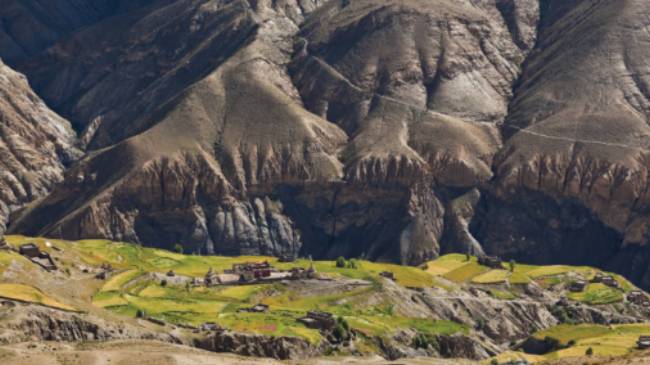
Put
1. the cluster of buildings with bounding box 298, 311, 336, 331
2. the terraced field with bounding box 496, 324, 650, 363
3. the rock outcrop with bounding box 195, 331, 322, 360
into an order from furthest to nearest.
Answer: the terraced field with bounding box 496, 324, 650, 363
the cluster of buildings with bounding box 298, 311, 336, 331
the rock outcrop with bounding box 195, 331, 322, 360

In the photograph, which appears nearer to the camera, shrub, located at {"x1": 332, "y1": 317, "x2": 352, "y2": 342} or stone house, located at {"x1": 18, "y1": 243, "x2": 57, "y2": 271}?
shrub, located at {"x1": 332, "y1": 317, "x2": 352, "y2": 342}

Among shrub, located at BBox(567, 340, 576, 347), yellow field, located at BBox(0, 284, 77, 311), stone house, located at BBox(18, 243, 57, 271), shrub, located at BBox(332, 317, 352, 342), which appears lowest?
shrub, located at BBox(567, 340, 576, 347)

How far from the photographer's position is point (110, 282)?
652 ft

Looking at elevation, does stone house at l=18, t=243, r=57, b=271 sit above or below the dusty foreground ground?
below

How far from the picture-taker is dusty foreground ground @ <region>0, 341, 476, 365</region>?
411 ft

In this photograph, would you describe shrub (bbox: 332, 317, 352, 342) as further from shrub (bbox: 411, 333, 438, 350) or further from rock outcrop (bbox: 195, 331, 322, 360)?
shrub (bbox: 411, 333, 438, 350)

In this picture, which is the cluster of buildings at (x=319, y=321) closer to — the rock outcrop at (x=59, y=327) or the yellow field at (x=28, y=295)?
the rock outcrop at (x=59, y=327)

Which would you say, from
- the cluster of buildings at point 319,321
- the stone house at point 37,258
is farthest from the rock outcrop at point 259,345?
the stone house at point 37,258

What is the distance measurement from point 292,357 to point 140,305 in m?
30.3

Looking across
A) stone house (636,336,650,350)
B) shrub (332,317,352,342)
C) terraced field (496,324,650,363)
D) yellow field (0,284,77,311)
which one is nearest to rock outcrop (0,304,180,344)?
yellow field (0,284,77,311)

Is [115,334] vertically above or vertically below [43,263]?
above

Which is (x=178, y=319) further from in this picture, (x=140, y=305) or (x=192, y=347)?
(x=192, y=347)

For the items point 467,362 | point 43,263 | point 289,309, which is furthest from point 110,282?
point 467,362

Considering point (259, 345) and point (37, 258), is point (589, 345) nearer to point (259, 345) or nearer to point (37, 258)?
point (259, 345)
